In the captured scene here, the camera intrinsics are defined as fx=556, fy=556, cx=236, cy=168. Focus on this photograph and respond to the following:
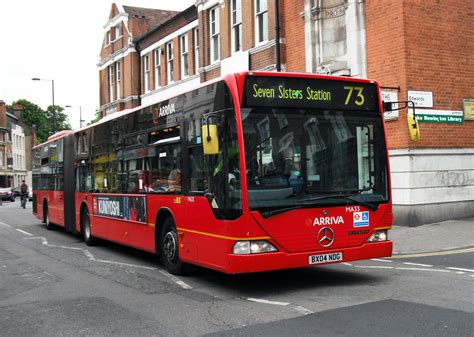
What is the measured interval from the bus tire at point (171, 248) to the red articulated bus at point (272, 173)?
0.09ft

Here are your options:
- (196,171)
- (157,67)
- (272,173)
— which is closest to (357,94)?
(272,173)

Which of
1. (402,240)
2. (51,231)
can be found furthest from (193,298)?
(51,231)

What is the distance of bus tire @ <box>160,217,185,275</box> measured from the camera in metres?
8.81

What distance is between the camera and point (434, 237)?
12867 mm

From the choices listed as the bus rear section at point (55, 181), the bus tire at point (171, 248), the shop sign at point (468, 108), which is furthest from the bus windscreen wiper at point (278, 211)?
the shop sign at point (468, 108)

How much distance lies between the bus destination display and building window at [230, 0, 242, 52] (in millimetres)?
15553

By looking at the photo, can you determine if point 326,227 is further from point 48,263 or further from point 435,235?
point 435,235

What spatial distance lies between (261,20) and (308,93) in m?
14.8

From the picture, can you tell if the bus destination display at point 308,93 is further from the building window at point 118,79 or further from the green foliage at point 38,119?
the green foliage at point 38,119

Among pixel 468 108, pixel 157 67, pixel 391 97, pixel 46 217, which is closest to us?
pixel 391 97

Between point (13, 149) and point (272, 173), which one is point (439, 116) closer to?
point (272, 173)

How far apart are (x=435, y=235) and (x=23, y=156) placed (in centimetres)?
8409

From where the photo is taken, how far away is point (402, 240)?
12.7 m

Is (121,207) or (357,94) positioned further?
(121,207)
